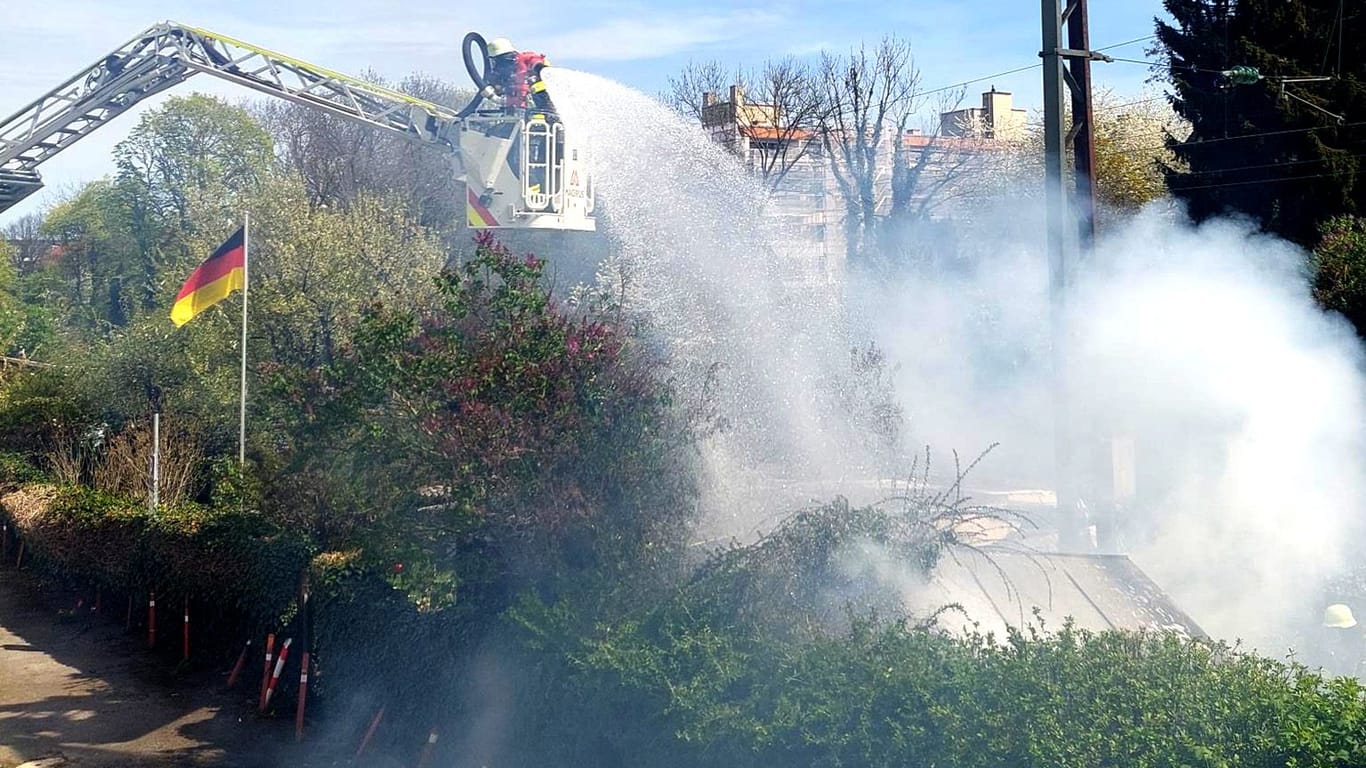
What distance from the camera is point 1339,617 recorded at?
1054cm

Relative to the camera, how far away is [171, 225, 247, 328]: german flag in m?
14.4

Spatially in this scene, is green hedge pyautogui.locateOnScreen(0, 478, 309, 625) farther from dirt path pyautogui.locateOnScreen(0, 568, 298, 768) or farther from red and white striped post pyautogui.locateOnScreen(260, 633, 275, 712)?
dirt path pyautogui.locateOnScreen(0, 568, 298, 768)

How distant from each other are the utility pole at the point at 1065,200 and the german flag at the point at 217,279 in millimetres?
8640

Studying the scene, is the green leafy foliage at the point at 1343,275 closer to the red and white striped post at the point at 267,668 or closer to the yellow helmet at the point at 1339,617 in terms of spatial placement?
the yellow helmet at the point at 1339,617

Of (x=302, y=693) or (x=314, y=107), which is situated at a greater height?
(x=314, y=107)

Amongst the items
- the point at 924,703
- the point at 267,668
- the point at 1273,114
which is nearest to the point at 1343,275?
the point at 1273,114

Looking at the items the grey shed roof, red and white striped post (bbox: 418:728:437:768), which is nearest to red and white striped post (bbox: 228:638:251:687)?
red and white striped post (bbox: 418:728:437:768)

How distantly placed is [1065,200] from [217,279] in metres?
9.19

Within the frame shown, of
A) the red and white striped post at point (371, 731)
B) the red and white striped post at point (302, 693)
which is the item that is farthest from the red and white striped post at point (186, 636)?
the red and white striped post at point (371, 731)

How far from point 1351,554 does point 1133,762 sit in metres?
7.69

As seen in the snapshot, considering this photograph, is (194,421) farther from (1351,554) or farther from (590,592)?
(1351,554)

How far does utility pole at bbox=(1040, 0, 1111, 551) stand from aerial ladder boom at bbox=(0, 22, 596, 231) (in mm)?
6791

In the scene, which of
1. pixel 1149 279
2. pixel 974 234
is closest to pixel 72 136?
pixel 1149 279

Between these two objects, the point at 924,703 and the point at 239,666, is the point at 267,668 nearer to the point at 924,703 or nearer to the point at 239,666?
the point at 239,666
